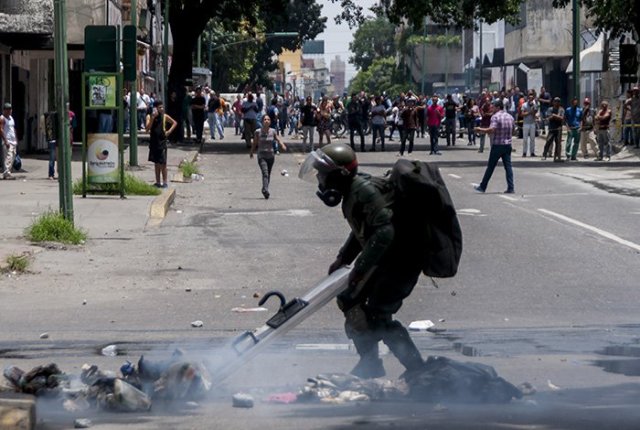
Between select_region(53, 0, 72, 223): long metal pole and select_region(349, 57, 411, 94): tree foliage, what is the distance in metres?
119

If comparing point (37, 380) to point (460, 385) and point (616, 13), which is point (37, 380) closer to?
point (460, 385)

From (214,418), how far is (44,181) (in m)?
21.3

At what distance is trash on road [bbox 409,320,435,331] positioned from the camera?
37.0 feet

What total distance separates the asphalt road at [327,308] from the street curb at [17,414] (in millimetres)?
315

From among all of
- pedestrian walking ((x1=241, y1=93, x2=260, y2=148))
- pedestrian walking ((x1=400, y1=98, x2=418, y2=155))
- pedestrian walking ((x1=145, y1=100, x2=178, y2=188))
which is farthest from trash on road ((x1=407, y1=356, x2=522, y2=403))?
pedestrian walking ((x1=241, y1=93, x2=260, y2=148))

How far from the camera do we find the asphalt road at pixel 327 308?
797 cm

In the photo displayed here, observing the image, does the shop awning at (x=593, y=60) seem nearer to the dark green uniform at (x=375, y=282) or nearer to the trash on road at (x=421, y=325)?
the trash on road at (x=421, y=325)

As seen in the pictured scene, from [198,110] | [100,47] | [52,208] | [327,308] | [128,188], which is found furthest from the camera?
[198,110]

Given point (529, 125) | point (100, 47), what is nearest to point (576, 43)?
point (529, 125)

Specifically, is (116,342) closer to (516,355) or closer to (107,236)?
(516,355)

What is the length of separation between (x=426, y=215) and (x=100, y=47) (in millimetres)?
16140

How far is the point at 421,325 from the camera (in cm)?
1137

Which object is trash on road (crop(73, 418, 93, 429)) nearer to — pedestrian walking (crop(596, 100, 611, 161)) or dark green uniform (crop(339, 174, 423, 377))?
dark green uniform (crop(339, 174, 423, 377))

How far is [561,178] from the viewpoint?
30766mm
